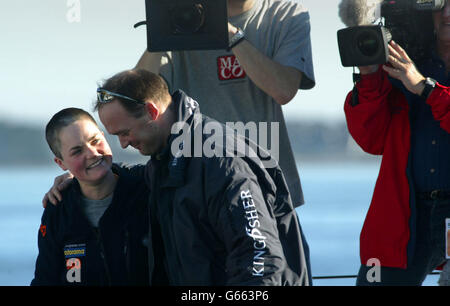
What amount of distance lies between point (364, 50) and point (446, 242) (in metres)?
0.75

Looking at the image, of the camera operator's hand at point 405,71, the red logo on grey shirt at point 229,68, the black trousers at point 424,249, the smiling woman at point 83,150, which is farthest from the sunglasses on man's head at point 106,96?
the black trousers at point 424,249

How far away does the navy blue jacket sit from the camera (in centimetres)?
288

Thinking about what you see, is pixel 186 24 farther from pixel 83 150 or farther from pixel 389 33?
pixel 389 33

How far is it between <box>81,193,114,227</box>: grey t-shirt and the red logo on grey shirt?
674 mm

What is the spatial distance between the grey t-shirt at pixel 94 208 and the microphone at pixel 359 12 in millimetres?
1134

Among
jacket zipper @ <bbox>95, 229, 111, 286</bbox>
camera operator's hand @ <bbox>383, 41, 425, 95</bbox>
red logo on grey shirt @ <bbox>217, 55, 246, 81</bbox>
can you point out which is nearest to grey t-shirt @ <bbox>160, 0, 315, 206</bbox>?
red logo on grey shirt @ <bbox>217, 55, 246, 81</bbox>

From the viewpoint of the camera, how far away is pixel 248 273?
2352 mm

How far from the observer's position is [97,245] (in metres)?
2.93

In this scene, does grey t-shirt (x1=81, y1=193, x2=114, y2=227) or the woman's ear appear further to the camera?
grey t-shirt (x1=81, y1=193, x2=114, y2=227)

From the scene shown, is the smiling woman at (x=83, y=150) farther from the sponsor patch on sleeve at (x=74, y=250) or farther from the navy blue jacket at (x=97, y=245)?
the sponsor patch on sleeve at (x=74, y=250)

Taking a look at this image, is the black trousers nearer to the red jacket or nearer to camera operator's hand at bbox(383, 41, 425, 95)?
the red jacket

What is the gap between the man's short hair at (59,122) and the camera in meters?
3.09
